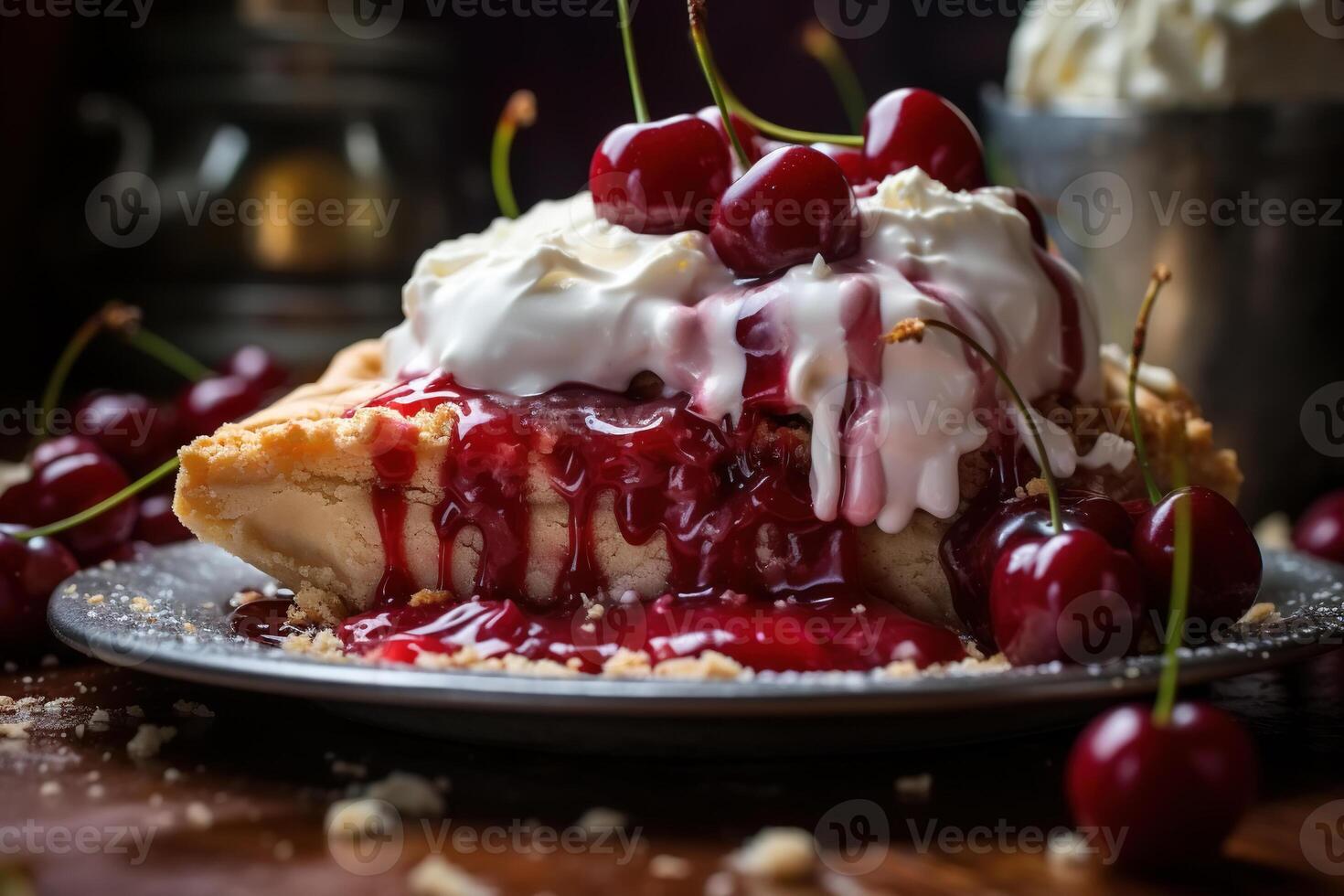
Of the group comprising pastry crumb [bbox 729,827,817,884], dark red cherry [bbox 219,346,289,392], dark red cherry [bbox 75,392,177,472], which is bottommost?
pastry crumb [bbox 729,827,817,884]

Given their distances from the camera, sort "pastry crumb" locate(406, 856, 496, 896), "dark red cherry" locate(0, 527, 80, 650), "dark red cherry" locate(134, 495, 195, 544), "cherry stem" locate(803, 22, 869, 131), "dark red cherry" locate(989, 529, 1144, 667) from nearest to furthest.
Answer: "pastry crumb" locate(406, 856, 496, 896)
"dark red cherry" locate(989, 529, 1144, 667)
"dark red cherry" locate(0, 527, 80, 650)
"dark red cherry" locate(134, 495, 195, 544)
"cherry stem" locate(803, 22, 869, 131)

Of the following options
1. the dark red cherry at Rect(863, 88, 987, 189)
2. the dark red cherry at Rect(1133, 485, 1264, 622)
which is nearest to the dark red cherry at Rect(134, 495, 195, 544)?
the dark red cherry at Rect(863, 88, 987, 189)

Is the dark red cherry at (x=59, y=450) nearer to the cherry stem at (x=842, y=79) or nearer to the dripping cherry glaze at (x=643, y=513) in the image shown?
→ the dripping cherry glaze at (x=643, y=513)

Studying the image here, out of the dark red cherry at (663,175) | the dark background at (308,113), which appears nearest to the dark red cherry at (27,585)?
the dark red cherry at (663,175)

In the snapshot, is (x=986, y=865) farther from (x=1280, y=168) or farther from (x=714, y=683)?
(x=1280, y=168)

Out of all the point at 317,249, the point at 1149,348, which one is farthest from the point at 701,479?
the point at 317,249

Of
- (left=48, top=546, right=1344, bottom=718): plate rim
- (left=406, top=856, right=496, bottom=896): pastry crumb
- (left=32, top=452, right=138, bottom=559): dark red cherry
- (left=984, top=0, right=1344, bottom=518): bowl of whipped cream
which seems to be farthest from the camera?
(left=984, top=0, right=1344, bottom=518): bowl of whipped cream

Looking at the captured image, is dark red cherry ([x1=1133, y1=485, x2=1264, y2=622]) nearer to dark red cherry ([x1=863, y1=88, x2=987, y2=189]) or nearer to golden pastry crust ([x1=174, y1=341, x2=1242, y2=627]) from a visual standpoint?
golden pastry crust ([x1=174, y1=341, x2=1242, y2=627])
